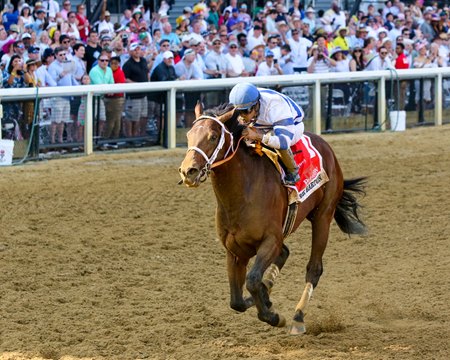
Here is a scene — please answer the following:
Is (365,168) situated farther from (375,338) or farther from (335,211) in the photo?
(375,338)

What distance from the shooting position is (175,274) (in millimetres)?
8344

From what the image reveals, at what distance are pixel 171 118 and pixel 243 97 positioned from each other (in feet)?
25.9

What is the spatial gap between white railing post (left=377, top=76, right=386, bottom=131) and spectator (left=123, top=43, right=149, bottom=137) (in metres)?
4.31

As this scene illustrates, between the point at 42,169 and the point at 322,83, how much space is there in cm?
534

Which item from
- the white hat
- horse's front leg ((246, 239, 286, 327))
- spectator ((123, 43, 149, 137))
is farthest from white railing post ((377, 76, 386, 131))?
horse's front leg ((246, 239, 286, 327))

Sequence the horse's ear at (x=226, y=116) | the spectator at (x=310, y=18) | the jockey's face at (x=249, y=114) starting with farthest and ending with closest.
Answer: the spectator at (x=310, y=18), the jockey's face at (x=249, y=114), the horse's ear at (x=226, y=116)

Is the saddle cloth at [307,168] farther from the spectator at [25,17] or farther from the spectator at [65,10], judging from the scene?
the spectator at [65,10]

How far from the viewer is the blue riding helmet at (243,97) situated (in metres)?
6.35

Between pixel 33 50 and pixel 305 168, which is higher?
pixel 33 50

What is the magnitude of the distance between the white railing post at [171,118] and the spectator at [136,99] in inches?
14.0

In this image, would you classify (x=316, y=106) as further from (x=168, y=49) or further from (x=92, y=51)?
(x=92, y=51)

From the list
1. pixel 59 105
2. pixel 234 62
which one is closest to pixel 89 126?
pixel 59 105

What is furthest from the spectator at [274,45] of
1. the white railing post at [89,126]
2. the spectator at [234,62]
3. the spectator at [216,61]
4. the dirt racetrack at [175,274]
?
the white railing post at [89,126]

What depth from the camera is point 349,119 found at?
1636 centimetres
